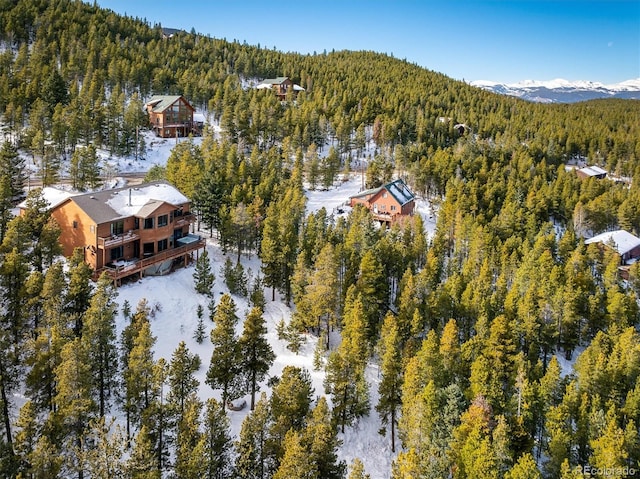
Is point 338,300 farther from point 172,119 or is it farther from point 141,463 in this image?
point 172,119

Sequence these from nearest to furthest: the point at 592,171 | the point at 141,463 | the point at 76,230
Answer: the point at 141,463
the point at 76,230
the point at 592,171

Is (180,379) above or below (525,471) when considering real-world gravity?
above

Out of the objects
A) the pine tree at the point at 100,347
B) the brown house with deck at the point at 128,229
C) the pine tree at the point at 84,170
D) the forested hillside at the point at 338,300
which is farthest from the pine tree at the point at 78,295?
the pine tree at the point at 84,170

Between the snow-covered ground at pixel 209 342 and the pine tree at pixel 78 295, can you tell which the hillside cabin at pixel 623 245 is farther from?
the pine tree at pixel 78 295

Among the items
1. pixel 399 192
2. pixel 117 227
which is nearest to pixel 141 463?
pixel 117 227

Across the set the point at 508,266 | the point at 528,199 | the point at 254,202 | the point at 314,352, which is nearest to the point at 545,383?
the point at 314,352

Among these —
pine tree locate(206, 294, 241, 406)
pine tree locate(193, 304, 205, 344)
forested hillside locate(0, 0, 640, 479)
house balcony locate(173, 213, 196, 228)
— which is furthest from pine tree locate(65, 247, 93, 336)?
house balcony locate(173, 213, 196, 228)

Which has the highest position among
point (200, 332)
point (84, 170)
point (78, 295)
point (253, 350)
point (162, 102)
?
point (162, 102)

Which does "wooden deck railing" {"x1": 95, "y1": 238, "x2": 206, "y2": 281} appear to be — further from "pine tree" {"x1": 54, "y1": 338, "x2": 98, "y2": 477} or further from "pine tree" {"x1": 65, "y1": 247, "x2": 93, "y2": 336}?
"pine tree" {"x1": 54, "y1": 338, "x2": 98, "y2": 477}

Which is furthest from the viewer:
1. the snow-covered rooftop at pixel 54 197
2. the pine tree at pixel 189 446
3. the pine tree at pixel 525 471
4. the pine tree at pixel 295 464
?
the snow-covered rooftop at pixel 54 197
